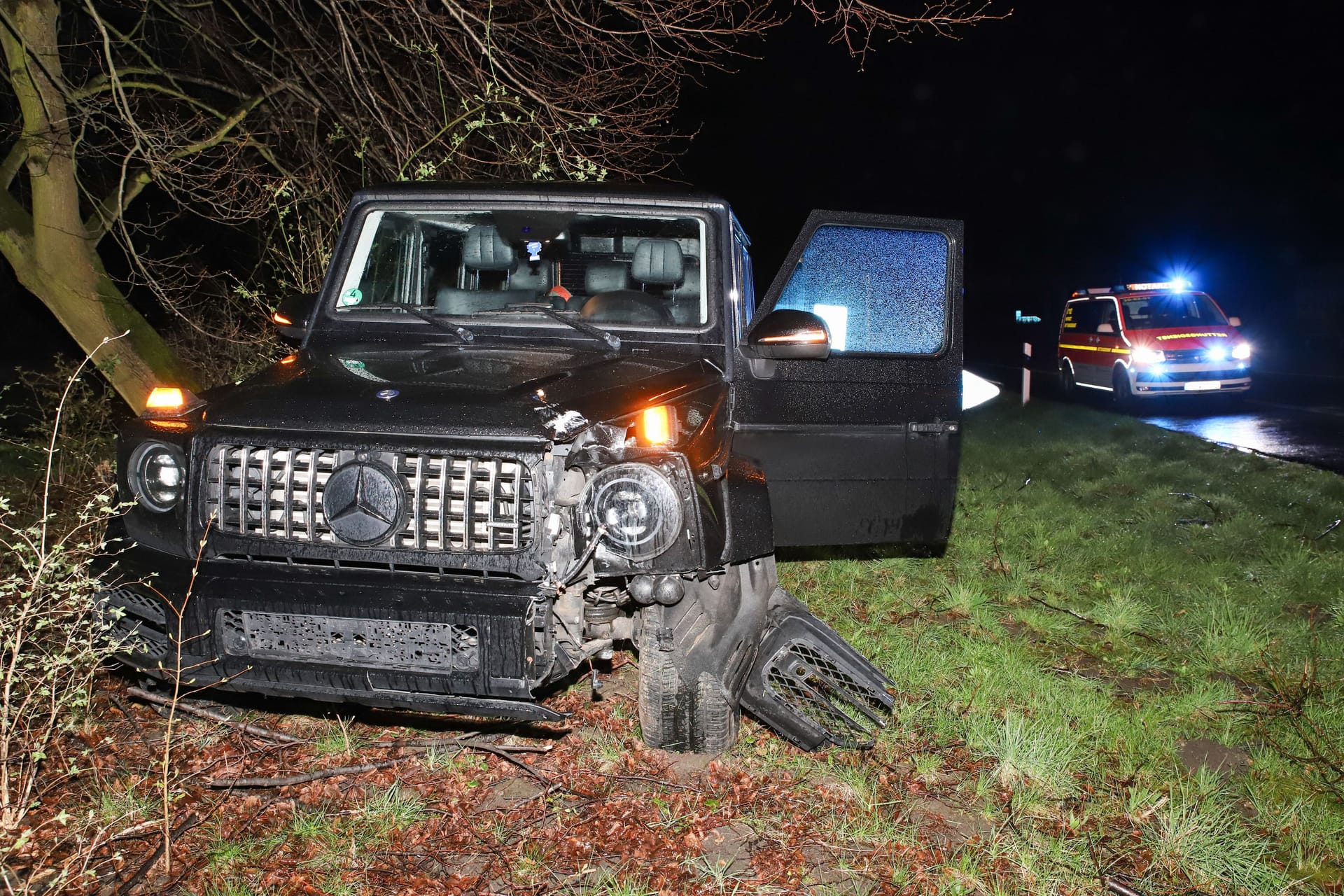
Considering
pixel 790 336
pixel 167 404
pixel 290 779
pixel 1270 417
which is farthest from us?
pixel 1270 417

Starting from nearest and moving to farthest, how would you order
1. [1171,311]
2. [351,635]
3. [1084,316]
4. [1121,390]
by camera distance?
[351,635], [1121,390], [1171,311], [1084,316]

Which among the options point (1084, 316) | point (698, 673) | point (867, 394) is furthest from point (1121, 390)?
point (698, 673)

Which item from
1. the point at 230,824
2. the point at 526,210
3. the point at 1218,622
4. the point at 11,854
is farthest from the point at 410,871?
the point at 1218,622

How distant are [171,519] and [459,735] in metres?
1.39

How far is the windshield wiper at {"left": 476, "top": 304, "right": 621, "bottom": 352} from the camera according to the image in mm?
4008

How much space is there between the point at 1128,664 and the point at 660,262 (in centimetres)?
294

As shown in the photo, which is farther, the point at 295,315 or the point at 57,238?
the point at 57,238

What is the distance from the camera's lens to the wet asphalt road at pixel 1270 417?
11.1 m

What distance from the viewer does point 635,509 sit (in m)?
2.96

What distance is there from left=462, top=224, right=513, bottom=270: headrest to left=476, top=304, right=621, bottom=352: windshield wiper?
1.12 feet

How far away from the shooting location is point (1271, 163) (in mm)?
35438

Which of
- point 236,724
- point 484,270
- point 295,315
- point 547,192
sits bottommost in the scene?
point 236,724

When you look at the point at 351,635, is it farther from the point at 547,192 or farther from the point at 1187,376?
the point at 1187,376

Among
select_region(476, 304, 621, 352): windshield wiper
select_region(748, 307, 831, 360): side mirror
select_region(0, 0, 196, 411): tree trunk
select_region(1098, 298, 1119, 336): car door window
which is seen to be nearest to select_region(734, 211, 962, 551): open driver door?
select_region(748, 307, 831, 360): side mirror
